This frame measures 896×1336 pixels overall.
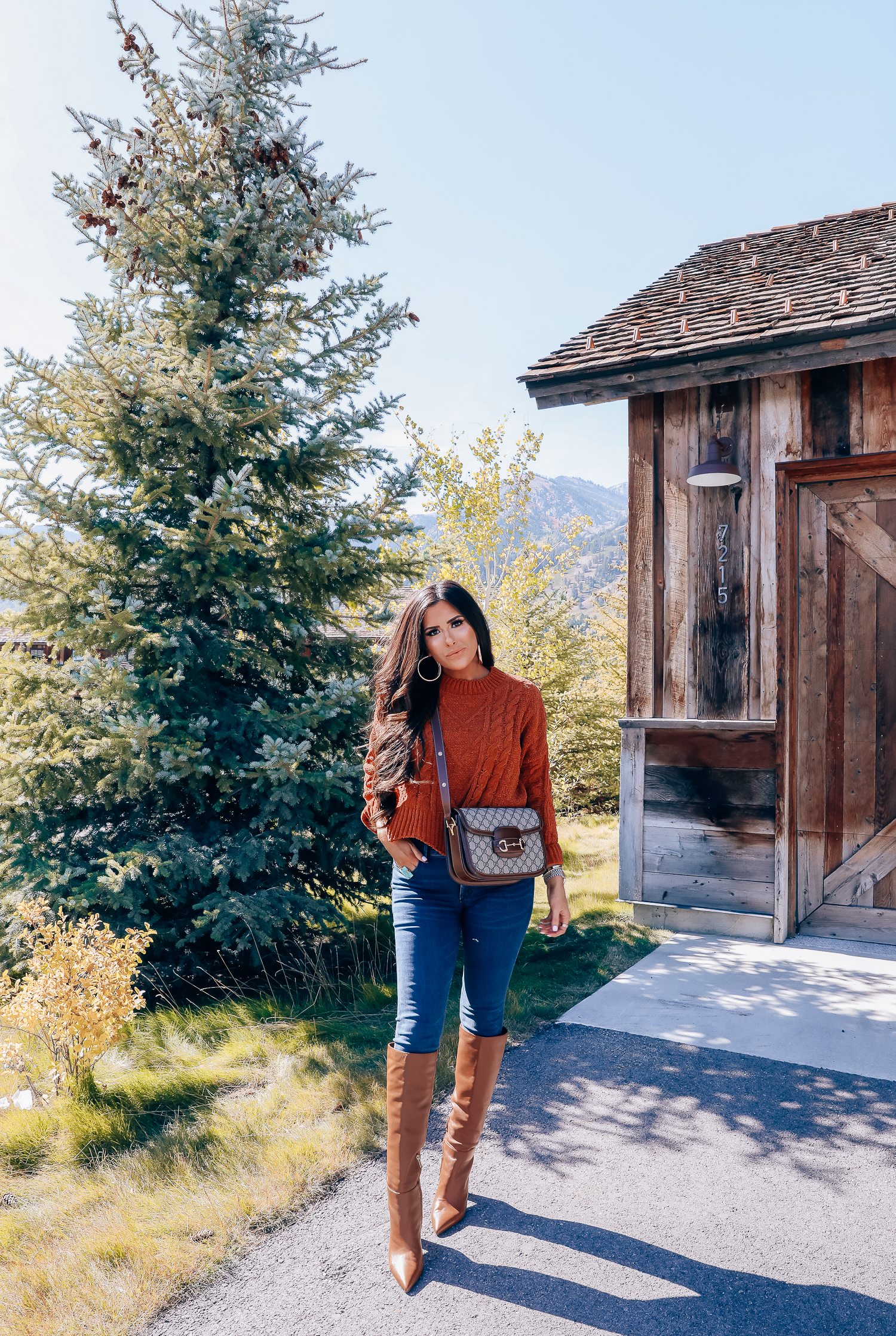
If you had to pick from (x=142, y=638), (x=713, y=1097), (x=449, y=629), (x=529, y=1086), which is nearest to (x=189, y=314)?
(x=142, y=638)

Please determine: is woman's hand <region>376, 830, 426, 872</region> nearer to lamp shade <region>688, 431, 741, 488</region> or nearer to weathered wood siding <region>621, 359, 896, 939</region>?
weathered wood siding <region>621, 359, 896, 939</region>

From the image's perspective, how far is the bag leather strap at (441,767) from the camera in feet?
7.45

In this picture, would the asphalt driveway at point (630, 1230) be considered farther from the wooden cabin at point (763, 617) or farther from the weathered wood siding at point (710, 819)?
the wooden cabin at point (763, 617)

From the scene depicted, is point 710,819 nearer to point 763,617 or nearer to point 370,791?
point 763,617

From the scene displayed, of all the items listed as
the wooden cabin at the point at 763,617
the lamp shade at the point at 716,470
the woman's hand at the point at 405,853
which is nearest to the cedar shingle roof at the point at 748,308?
the wooden cabin at the point at 763,617

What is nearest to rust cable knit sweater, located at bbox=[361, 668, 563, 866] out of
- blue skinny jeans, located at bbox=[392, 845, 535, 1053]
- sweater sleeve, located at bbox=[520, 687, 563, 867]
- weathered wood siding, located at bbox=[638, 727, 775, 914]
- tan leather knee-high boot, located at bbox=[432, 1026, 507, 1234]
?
sweater sleeve, located at bbox=[520, 687, 563, 867]

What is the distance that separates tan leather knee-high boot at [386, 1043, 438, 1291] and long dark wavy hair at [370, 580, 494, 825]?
65cm

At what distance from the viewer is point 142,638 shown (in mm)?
4250

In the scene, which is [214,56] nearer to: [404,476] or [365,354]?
[365,354]

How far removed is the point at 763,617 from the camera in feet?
17.0

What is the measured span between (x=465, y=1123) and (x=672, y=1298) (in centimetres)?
64

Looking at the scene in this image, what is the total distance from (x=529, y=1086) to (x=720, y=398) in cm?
424

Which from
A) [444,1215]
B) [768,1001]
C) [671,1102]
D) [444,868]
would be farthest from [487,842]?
[768,1001]

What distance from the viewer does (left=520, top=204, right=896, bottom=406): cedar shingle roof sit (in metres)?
4.86
